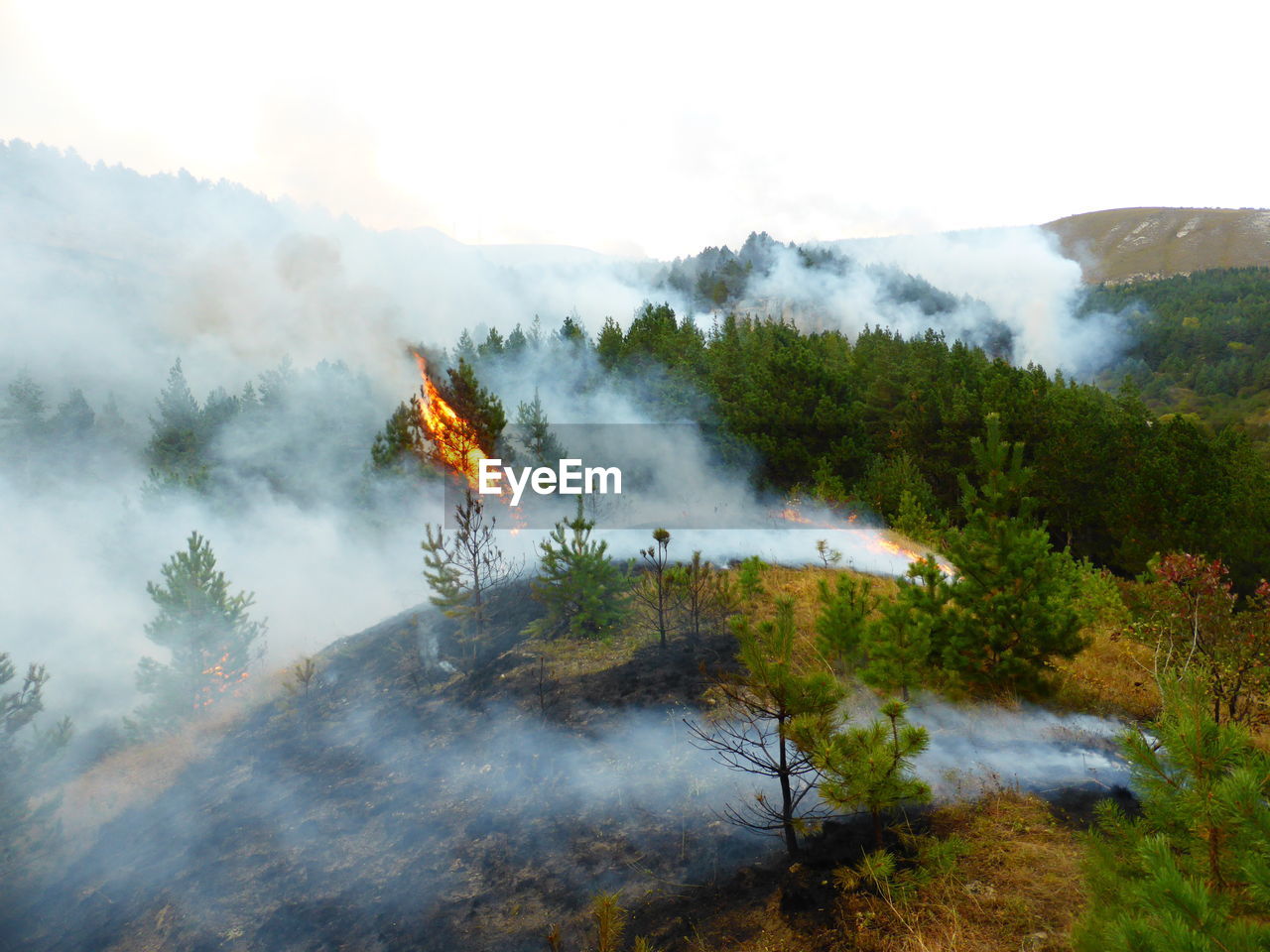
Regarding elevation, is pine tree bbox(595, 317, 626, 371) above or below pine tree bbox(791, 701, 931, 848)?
above

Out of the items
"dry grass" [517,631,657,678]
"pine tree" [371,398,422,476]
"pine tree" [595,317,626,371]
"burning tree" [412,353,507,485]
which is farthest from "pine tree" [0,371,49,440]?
"dry grass" [517,631,657,678]

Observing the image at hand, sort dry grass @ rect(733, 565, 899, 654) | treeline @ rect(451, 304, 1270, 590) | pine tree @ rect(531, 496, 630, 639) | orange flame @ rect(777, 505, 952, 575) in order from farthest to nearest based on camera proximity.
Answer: orange flame @ rect(777, 505, 952, 575), treeline @ rect(451, 304, 1270, 590), pine tree @ rect(531, 496, 630, 639), dry grass @ rect(733, 565, 899, 654)

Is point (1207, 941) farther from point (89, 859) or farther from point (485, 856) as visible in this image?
point (89, 859)

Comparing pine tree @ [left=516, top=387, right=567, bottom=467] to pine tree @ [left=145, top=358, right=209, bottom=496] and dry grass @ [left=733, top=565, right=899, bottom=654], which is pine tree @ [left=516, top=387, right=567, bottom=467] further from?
pine tree @ [left=145, top=358, right=209, bottom=496]

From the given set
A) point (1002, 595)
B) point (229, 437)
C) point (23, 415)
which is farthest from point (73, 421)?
point (1002, 595)

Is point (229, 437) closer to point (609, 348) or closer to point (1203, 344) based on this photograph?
point (609, 348)

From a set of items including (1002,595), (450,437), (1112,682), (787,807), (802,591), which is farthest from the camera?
(450,437)
